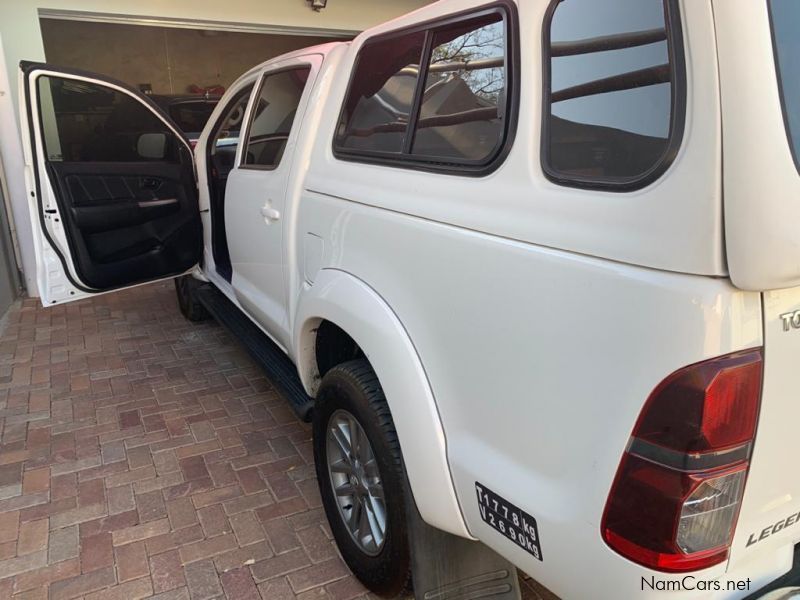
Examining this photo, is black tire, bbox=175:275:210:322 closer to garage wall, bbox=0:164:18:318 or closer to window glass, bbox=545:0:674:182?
garage wall, bbox=0:164:18:318

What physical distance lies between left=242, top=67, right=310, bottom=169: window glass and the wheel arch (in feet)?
4.03

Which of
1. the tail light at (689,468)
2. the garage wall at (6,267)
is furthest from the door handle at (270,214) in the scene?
the garage wall at (6,267)

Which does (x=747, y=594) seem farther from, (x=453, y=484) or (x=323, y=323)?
(x=323, y=323)

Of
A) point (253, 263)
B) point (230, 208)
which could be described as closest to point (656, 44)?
point (253, 263)

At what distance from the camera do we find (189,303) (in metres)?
5.26

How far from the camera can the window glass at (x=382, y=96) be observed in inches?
81.6

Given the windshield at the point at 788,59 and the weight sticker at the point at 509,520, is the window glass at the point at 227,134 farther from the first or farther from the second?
the windshield at the point at 788,59

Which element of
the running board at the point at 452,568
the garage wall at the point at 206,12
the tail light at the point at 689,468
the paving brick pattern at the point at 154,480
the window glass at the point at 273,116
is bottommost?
the paving brick pattern at the point at 154,480

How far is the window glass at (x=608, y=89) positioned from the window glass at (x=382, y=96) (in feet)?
2.34

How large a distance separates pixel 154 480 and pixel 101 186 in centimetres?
201

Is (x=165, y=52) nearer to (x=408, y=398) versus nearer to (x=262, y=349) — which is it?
(x=262, y=349)

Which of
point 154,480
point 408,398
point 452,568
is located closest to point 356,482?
point 452,568

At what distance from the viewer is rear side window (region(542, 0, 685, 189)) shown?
1.18 meters

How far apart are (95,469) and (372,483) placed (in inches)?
70.2
